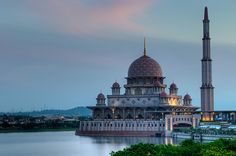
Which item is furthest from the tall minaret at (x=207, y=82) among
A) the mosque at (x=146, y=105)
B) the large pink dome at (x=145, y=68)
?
the large pink dome at (x=145, y=68)

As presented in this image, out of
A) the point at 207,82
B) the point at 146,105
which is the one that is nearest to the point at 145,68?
the point at 146,105

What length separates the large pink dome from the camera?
326 feet

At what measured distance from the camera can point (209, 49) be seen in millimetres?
96188

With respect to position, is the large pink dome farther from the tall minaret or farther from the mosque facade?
the tall minaret

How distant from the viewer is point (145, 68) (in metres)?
99.4

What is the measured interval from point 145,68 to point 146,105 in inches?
254

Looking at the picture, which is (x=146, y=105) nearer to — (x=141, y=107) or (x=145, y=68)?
(x=141, y=107)

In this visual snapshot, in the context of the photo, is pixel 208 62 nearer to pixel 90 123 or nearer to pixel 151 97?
pixel 151 97

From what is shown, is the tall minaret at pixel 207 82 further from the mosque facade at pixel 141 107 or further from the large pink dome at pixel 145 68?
the large pink dome at pixel 145 68

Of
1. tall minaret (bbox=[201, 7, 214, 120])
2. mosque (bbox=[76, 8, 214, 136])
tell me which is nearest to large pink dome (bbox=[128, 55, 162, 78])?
mosque (bbox=[76, 8, 214, 136])

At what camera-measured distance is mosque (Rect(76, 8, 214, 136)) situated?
91938 mm

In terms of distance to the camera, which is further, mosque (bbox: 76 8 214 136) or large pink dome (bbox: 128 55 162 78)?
large pink dome (bbox: 128 55 162 78)

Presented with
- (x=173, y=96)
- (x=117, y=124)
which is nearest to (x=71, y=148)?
(x=117, y=124)

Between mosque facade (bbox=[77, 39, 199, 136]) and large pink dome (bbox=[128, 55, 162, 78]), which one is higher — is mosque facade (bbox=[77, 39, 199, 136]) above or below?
below
